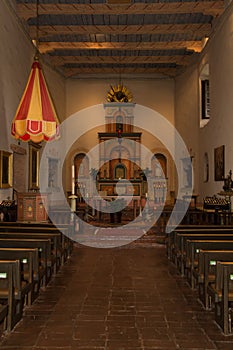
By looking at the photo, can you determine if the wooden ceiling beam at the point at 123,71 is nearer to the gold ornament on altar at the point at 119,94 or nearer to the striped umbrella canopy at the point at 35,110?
the gold ornament on altar at the point at 119,94

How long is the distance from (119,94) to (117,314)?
1598 centimetres

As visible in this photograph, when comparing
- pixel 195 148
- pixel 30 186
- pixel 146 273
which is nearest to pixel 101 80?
pixel 195 148

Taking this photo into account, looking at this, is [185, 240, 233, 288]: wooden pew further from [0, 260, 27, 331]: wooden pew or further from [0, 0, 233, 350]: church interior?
[0, 260, 27, 331]: wooden pew

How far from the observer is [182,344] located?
3225 millimetres

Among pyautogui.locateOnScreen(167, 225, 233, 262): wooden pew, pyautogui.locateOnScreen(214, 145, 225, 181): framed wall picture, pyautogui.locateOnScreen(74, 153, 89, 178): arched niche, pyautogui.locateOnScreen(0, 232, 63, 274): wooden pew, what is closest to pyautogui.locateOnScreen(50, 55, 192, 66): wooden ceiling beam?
pyautogui.locateOnScreen(74, 153, 89, 178): arched niche

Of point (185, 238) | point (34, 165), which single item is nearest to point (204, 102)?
point (34, 165)

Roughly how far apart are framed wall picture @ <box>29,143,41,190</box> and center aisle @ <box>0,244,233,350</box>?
784cm

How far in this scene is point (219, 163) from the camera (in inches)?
478

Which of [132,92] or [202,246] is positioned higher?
[132,92]

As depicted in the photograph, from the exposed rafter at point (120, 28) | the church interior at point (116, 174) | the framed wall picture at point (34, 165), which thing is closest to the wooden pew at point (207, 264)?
the church interior at point (116, 174)

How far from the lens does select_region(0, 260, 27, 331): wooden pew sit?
11.3ft

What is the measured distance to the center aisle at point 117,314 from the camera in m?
3.27

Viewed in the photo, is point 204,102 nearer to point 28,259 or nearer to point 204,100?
point 204,100

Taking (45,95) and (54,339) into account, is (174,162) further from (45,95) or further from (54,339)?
(54,339)
